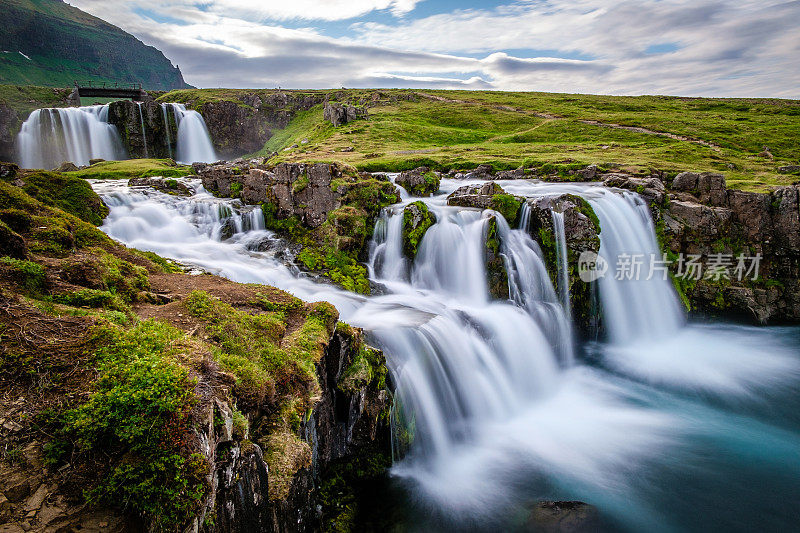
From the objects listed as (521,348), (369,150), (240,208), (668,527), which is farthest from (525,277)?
(369,150)

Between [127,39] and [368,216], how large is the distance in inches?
10022

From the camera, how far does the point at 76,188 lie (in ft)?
55.9

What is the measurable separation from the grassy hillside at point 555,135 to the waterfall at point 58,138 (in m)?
23.2

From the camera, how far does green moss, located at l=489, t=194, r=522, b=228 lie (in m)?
18.9

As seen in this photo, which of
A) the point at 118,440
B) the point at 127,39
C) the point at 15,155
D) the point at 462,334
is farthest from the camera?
the point at 127,39

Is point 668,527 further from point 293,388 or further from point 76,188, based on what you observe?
point 76,188

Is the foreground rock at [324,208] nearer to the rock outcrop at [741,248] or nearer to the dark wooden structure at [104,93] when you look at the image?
the rock outcrop at [741,248]

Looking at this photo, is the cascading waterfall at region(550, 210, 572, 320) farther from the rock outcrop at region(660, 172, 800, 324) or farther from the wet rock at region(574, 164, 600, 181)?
the wet rock at region(574, 164, 600, 181)

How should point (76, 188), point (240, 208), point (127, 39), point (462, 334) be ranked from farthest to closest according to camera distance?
point (127, 39), point (240, 208), point (76, 188), point (462, 334)

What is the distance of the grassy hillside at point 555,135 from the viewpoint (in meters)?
34.5

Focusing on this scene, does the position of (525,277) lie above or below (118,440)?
A: below

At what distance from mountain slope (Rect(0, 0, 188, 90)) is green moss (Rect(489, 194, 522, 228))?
149594 millimetres

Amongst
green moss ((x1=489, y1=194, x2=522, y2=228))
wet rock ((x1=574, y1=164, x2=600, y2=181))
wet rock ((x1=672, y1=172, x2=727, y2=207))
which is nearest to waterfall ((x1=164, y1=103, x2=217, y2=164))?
green moss ((x1=489, y1=194, x2=522, y2=228))

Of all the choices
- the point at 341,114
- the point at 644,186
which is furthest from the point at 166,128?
A: the point at 644,186
